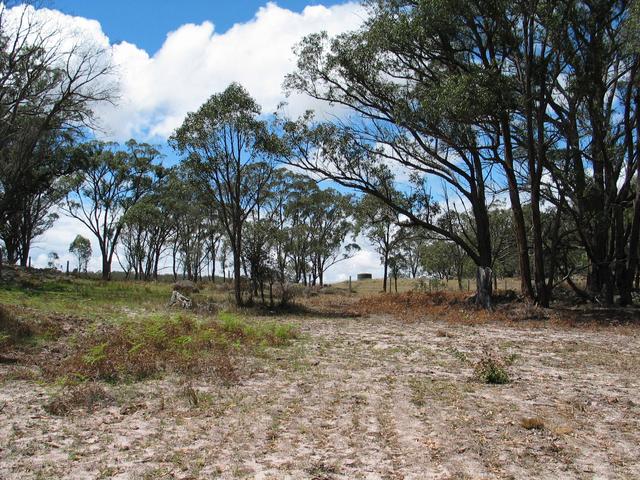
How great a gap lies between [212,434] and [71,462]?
1308mm

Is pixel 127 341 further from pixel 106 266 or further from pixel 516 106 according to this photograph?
pixel 106 266

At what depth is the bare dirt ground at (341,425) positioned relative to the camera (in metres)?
4.43

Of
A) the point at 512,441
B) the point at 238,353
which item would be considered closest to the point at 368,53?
the point at 238,353

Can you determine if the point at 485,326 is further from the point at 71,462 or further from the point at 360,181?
the point at 71,462

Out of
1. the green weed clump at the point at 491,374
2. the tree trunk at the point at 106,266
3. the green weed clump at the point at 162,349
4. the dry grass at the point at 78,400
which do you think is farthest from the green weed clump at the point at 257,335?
the tree trunk at the point at 106,266

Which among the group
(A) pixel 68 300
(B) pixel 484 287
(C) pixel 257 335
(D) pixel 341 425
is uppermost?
(B) pixel 484 287

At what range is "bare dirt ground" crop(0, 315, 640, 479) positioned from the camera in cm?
443

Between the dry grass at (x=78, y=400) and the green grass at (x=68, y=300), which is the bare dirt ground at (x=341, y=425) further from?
the green grass at (x=68, y=300)

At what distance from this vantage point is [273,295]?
23.5 meters

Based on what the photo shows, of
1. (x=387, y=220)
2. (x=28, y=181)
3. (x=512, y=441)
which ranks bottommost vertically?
(x=512, y=441)

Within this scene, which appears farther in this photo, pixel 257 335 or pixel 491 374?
pixel 257 335

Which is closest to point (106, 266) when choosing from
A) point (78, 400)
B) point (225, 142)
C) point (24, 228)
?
point (24, 228)

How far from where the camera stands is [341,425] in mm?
5586

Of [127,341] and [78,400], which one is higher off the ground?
[127,341]
